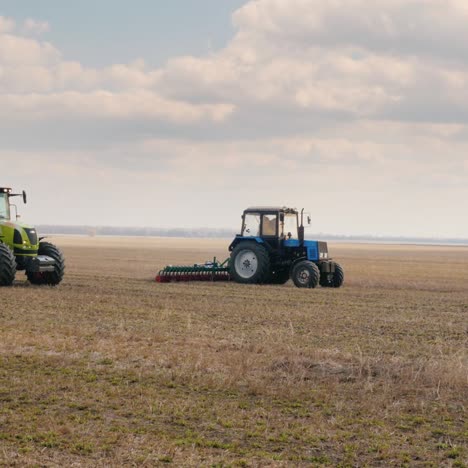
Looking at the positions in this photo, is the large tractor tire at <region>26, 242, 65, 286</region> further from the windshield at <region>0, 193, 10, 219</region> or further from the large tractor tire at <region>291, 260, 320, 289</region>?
the large tractor tire at <region>291, 260, 320, 289</region>

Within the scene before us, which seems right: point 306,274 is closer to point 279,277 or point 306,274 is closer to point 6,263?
point 279,277

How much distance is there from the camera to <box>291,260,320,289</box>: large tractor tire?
2364 centimetres

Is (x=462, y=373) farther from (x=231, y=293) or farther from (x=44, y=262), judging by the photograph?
(x=44, y=262)

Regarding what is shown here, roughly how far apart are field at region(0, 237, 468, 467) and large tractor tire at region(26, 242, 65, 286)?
493 cm

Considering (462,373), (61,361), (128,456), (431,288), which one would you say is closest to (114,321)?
(61,361)

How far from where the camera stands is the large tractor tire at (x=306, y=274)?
77.6 feet

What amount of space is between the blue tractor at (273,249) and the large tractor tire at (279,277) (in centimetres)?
32

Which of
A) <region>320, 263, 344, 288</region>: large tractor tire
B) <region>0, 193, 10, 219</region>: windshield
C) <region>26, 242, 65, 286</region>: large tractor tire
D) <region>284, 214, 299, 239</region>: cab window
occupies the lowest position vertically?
<region>320, 263, 344, 288</region>: large tractor tire

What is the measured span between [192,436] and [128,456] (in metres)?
0.86

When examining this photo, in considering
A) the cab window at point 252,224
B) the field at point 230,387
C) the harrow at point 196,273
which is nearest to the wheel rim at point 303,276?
the cab window at point 252,224

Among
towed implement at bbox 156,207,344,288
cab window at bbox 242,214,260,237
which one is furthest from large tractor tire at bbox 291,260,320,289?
cab window at bbox 242,214,260,237

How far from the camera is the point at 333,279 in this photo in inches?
984

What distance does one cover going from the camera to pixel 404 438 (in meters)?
7.39

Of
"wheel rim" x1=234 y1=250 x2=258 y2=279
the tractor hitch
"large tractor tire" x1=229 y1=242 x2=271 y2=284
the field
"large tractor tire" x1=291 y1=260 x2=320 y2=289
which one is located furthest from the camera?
"wheel rim" x1=234 y1=250 x2=258 y2=279
